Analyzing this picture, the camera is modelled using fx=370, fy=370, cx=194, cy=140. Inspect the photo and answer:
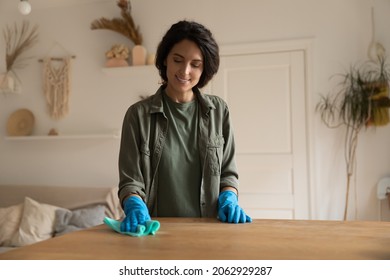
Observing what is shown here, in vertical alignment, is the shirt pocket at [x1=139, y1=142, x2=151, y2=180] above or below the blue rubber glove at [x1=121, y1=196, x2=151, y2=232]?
above

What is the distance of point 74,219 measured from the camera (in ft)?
10.3

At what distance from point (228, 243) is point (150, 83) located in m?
3.07

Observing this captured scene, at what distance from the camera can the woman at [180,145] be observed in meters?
1.29

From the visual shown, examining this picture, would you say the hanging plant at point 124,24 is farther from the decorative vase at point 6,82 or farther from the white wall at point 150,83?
the decorative vase at point 6,82

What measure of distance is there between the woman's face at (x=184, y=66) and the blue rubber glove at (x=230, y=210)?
41cm

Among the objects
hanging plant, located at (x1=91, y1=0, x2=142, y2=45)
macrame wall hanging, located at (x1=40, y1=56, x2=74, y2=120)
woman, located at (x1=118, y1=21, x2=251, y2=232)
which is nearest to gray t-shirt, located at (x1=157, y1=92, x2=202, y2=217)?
woman, located at (x1=118, y1=21, x2=251, y2=232)

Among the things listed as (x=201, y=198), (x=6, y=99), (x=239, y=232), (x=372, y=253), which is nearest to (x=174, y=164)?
(x=201, y=198)

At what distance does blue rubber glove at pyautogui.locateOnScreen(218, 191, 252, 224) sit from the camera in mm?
1108

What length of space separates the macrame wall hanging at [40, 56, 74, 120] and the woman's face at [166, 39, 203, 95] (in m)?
2.84

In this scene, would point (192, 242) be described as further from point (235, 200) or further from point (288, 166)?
point (288, 166)

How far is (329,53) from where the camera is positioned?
3318mm

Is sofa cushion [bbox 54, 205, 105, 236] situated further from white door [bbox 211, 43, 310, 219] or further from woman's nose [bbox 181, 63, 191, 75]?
woman's nose [bbox 181, 63, 191, 75]

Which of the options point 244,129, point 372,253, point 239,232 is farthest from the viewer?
point 244,129

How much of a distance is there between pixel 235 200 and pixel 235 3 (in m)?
2.70
